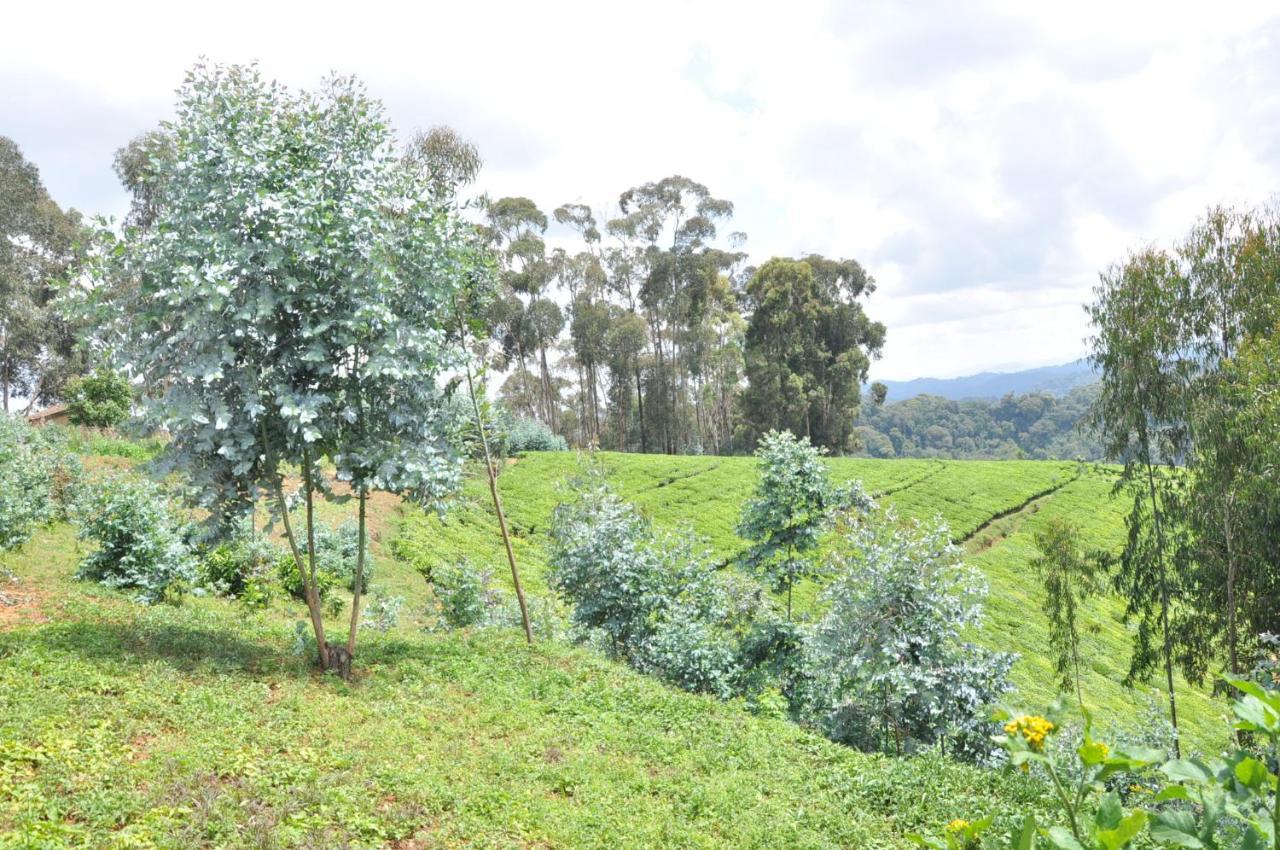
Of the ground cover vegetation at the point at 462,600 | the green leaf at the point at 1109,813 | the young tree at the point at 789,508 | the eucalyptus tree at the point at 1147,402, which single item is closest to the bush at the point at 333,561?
the ground cover vegetation at the point at 462,600

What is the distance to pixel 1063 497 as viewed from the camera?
131 feet

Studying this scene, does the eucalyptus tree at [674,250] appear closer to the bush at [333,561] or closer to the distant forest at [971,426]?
the bush at [333,561]

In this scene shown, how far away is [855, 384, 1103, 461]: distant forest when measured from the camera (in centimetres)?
11556

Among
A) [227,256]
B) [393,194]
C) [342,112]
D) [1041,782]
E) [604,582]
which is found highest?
[342,112]

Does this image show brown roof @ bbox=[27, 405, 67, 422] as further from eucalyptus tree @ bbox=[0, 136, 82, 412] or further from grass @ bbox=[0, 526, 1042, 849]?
grass @ bbox=[0, 526, 1042, 849]

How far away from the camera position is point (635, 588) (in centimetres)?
1298

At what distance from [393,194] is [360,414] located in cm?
272

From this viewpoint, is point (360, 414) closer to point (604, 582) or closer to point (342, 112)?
point (342, 112)

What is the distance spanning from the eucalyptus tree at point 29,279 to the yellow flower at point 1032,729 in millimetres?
40448

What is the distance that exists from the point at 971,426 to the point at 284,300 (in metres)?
136

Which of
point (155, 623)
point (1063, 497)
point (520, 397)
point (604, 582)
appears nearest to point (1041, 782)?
point (604, 582)

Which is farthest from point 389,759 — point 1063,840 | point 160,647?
point 1063,840

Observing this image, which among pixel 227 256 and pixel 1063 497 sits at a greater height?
pixel 227 256

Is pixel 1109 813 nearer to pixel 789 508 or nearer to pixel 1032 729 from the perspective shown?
pixel 1032 729
